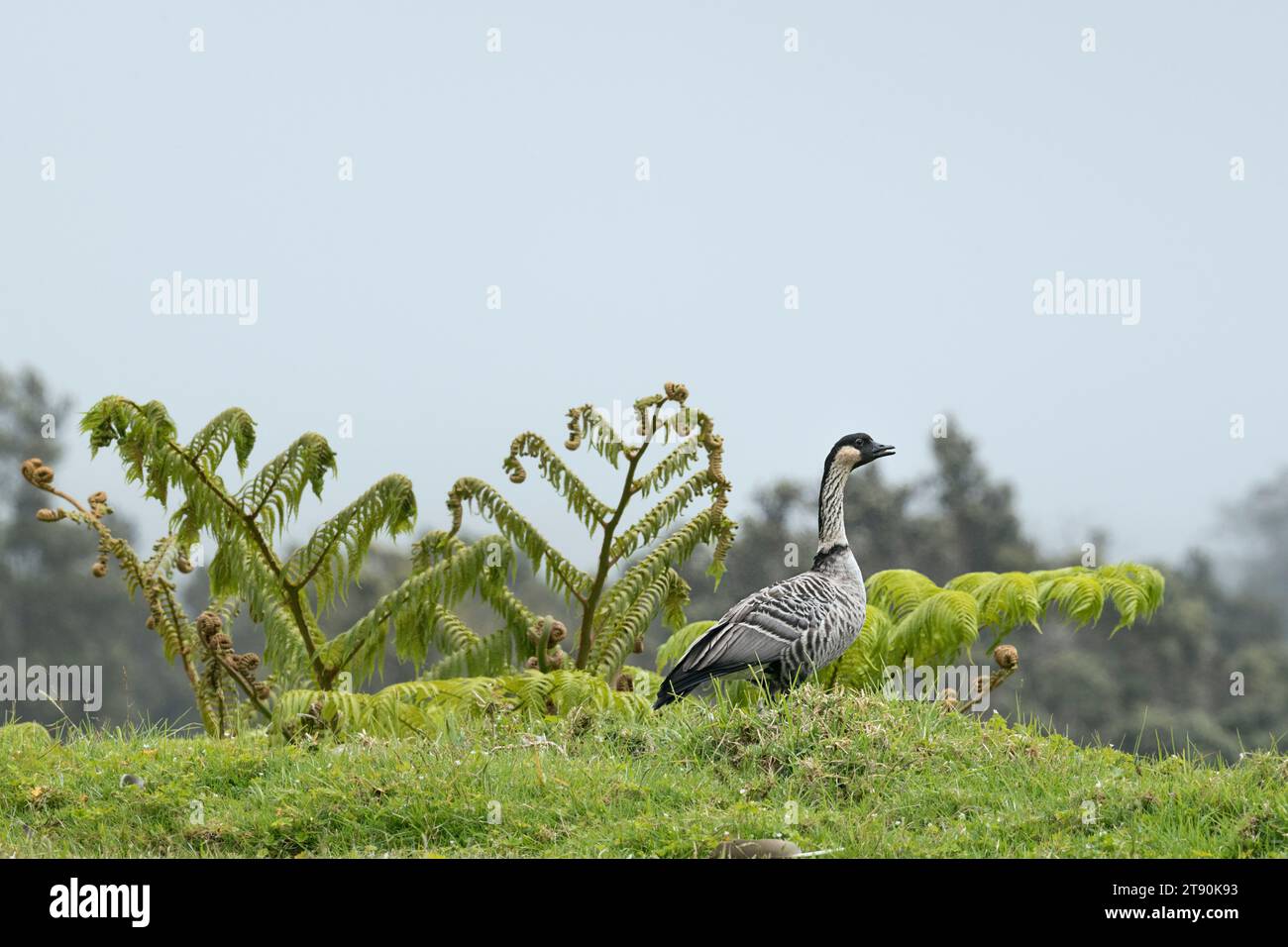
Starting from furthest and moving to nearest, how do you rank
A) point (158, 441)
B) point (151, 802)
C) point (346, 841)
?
point (158, 441)
point (151, 802)
point (346, 841)

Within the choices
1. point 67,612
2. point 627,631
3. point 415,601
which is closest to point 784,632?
point 627,631

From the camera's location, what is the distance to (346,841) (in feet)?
17.7

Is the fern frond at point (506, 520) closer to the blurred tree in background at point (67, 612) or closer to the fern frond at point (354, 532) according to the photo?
the fern frond at point (354, 532)

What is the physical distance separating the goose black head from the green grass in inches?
71.2

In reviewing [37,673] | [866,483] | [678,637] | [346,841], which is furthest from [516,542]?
[866,483]

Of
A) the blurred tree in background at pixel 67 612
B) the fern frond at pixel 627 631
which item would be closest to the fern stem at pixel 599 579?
the fern frond at pixel 627 631

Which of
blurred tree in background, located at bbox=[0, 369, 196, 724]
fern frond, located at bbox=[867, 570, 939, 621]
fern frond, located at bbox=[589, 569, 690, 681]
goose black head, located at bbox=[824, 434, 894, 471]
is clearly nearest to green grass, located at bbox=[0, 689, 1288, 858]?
goose black head, located at bbox=[824, 434, 894, 471]

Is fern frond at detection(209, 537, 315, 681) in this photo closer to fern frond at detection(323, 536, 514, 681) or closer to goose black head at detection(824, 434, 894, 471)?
fern frond at detection(323, 536, 514, 681)

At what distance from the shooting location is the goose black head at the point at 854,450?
7.84 metres

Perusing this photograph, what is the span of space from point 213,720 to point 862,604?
14.8 ft

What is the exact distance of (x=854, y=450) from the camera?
7852 millimetres

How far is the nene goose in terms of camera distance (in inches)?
274
